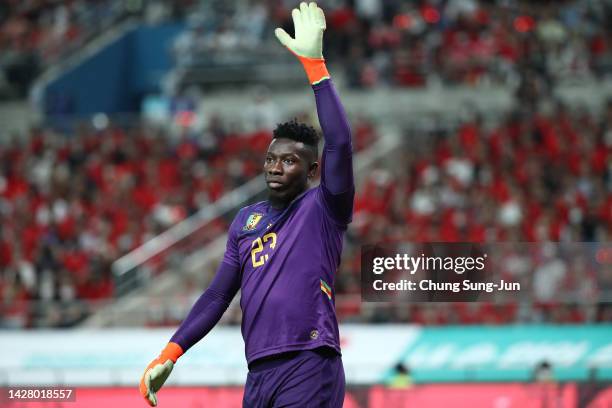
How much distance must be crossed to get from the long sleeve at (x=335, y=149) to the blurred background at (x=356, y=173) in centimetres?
237

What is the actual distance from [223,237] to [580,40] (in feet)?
25.2

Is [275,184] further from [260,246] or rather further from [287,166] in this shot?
[260,246]

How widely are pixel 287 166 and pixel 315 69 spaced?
1.33 feet

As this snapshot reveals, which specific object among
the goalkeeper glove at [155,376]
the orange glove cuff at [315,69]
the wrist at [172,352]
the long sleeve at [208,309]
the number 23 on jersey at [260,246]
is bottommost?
the goalkeeper glove at [155,376]

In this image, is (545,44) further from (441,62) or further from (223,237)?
(223,237)

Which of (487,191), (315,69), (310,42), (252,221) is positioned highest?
(487,191)

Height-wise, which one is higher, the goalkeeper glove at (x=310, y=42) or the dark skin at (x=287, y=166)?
the goalkeeper glove at (x=310, y=42)

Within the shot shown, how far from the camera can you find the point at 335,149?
14.7 ft

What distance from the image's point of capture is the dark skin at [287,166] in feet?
15.4

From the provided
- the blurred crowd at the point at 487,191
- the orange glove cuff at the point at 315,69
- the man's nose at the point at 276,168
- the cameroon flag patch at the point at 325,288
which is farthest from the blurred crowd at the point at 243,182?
the orange glove cuff at the point at 315,69

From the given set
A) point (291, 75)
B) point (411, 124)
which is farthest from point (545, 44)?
point (291, 75)

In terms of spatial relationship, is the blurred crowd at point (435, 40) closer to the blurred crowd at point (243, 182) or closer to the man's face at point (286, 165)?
the blurred crowd at point (243, 182)

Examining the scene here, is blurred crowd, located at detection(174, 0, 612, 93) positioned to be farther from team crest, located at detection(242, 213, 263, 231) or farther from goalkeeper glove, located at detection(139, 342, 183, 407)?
goalkeeper glove, located at detection(139, 342, 183, 407)

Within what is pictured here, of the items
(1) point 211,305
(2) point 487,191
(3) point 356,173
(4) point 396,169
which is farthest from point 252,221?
(3) point 356,173
